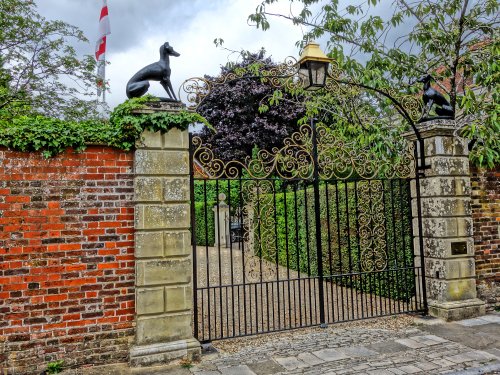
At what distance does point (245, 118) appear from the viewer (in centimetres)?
2039

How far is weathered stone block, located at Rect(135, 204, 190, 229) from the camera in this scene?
15.8 ft

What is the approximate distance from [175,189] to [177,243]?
2.21ft

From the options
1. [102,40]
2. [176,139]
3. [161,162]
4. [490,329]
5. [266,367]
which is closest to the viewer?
[266,367]

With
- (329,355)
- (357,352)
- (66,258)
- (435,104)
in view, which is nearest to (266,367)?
(329,355)

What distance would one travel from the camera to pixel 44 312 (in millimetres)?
4492

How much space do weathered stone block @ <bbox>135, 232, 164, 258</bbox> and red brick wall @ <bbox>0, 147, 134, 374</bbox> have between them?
0.13 m

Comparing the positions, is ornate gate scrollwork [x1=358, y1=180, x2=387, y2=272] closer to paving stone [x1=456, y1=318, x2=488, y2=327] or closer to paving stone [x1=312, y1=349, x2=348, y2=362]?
paving stone [x1=456, y1=318, x2=488, y2=327]

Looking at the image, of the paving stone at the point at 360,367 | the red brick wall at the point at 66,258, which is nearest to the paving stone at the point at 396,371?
the paving stone at the point at 360,367

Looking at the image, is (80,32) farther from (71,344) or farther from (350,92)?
(71,344)

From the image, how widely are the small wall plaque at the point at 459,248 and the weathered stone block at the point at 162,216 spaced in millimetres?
4327

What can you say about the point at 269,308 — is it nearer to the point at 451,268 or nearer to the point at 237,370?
the point at 451,268

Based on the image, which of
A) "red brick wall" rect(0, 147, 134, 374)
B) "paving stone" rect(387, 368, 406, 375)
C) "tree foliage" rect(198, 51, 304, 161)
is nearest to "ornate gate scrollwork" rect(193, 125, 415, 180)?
"red brick wall" rect(0, 147, 134, 374)

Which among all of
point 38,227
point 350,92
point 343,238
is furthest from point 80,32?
point 343,238

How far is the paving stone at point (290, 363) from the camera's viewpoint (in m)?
4.62
